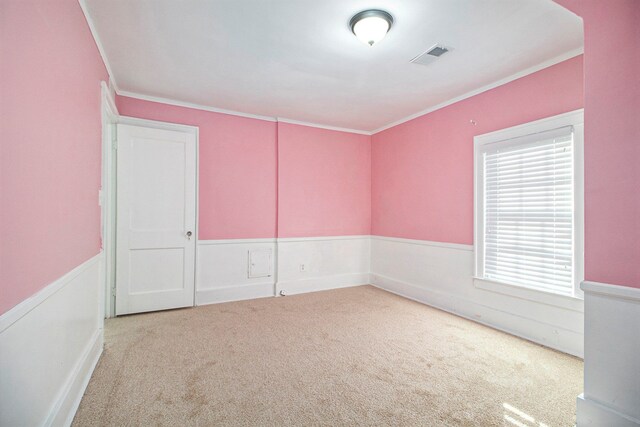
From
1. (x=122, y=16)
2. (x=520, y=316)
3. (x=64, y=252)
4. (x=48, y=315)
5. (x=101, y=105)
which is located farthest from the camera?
(x=520, y=316)

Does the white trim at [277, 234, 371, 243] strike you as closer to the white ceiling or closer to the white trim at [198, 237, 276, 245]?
the white trim at [198, 237, 276, 245]

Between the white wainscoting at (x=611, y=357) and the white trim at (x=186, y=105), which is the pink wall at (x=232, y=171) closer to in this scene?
the white trim at (x=186, y=105)

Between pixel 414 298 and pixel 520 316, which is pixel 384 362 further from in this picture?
pixel 414 298

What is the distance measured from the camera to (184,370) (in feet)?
7.82

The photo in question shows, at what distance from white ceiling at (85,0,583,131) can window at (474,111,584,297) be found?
70 cm

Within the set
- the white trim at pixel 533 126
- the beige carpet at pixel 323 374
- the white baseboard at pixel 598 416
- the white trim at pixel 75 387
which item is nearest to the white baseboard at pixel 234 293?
the beige carpet at pixel 323 374

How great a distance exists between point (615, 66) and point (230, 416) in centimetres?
291

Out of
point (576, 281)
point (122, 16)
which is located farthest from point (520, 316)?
point (122, 16)

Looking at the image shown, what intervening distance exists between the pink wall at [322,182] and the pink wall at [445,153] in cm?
26

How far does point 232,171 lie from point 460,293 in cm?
339

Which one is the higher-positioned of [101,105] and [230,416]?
[101,105]

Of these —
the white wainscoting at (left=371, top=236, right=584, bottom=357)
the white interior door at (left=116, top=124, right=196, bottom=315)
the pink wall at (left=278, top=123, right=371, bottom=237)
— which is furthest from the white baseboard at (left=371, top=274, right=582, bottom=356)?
the white interior door at (left=116, top=124, right=196, bottom=315)

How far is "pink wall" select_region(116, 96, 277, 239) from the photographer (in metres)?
4.12

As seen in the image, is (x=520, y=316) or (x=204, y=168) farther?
(x=204, y=168)
